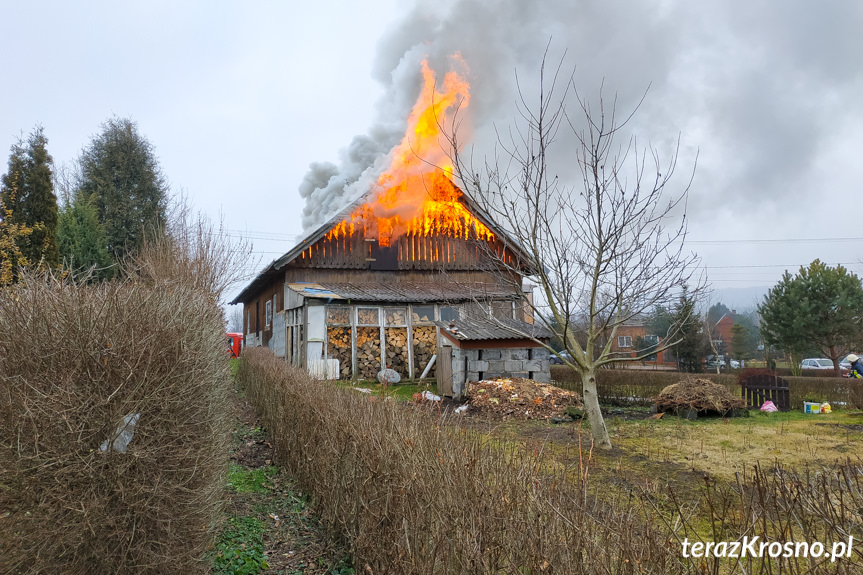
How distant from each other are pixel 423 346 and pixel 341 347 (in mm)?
3127

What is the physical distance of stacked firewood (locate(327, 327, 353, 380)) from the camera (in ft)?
57.7

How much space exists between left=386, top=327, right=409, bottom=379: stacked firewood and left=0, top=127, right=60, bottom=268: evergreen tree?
1142 centimetres

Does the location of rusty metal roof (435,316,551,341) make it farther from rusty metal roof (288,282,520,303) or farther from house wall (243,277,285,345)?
house wall (243,277,285,345)

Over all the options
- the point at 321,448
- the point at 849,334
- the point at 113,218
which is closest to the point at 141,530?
the point at 321,448

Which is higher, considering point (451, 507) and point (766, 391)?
point (451, 507)

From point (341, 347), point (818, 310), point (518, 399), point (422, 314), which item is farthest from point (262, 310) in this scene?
point (818, 310)

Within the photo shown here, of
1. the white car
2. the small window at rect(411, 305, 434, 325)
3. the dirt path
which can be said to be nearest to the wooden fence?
the small window at rect(411, 305, 434, 325)

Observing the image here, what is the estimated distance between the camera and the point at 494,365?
13.6 metres

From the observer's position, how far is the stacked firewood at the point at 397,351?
18422 millimetres

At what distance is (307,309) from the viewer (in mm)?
17219

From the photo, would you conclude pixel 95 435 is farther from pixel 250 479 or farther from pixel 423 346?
pixel 423 346

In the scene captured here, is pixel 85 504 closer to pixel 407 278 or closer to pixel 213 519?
pixel 213 519

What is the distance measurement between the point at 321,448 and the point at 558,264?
392 centimetres

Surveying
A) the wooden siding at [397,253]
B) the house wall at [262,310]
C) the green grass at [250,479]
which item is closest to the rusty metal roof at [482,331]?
the wooden siding at [397,253]
